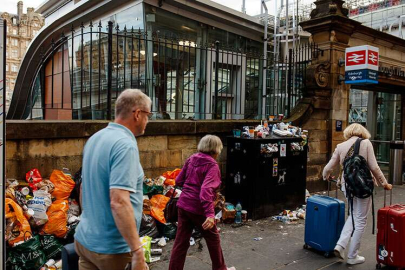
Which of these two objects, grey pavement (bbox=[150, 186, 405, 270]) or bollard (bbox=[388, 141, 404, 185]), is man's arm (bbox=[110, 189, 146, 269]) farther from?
bollard (bbox=[388, 141, 404, 185])

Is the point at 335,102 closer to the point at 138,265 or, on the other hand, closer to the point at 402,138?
the point at 402,138

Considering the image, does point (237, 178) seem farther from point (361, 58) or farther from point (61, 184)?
point (361, 58)

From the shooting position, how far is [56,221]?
4.36m

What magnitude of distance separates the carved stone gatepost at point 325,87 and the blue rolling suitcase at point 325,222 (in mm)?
3896

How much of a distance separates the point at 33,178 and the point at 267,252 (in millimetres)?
3243

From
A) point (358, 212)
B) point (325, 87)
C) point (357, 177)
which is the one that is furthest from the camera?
point (325, 87)

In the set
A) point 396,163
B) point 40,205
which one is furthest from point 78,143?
point 396,163

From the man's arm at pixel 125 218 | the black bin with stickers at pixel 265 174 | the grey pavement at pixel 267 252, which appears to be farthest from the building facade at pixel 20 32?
the man's arm at pixel 125 218

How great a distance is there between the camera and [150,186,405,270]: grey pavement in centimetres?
455

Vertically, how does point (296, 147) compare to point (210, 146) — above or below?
below

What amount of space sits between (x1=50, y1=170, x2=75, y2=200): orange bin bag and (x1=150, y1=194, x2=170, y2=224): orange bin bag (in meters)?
1.17

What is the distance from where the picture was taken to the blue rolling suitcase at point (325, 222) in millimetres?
4750

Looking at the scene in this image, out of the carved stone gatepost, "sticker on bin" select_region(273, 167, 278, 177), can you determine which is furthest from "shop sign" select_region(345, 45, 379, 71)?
"sticker on bin" select_region(273, 167, 278, 177)

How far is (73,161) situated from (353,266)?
4017 mm
